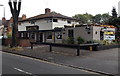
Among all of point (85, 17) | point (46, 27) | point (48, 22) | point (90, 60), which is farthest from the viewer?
point (85, 17)

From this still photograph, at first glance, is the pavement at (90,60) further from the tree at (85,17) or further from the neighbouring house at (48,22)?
the tree at (85,17)

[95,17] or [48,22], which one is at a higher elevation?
[95,17]

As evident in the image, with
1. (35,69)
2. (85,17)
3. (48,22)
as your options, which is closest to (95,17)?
(85,17)

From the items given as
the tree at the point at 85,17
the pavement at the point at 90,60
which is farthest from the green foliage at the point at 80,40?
the tree at the point at 85,17

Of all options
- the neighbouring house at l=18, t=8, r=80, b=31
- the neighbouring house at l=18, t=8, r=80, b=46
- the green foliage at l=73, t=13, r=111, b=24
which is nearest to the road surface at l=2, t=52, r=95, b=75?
the neighbouring house at l=18, t=8, r=80, b=46

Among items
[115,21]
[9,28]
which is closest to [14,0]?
[115,21]

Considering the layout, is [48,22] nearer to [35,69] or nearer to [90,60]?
[90,60]

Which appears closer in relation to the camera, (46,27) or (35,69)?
(35,69)

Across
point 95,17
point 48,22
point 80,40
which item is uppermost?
point 95,17

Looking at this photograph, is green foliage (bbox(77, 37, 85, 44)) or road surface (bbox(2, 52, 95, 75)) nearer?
road surface (bbox(2, 52, 95, 75))

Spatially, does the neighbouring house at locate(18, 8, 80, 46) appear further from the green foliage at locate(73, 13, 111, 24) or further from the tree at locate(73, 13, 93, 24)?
the green foliage at locate(73, 13, 111, 24)

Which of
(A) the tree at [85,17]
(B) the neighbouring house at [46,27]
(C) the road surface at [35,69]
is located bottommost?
(C) the road surface at [35,69]

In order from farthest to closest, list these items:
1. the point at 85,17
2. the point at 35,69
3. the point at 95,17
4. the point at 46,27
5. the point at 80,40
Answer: the point at 95,17 → the point at 85,17 → the point at 46,27 → the point at 80,40 → the point at 35,69

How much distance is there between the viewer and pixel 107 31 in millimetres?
28172
